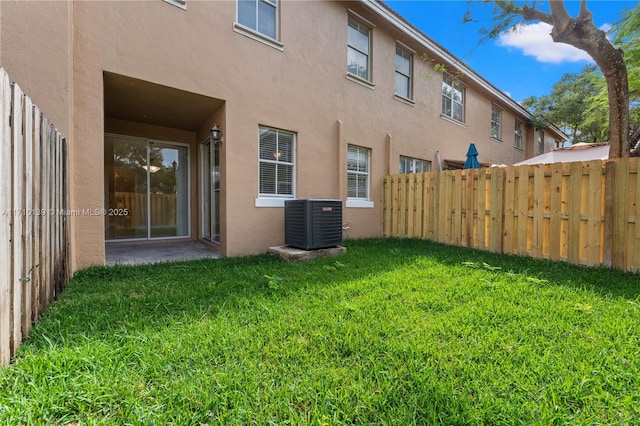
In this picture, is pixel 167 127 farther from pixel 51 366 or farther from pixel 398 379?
pixel 398 379

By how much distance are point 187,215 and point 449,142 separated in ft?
32.6

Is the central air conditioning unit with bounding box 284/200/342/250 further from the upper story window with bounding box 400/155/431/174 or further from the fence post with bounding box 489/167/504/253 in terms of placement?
the upper story window with bounding box 400/155/431/174

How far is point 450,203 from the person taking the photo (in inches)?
264

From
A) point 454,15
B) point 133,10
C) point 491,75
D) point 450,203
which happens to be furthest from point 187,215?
point 491,75

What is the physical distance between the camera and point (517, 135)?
51.7ft

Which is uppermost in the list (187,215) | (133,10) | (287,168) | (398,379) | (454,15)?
(454,15)

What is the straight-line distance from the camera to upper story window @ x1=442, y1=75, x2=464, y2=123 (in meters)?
11.0

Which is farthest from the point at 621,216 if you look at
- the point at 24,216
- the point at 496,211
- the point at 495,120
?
the point at 495,120

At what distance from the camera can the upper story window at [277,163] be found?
20.1 feet

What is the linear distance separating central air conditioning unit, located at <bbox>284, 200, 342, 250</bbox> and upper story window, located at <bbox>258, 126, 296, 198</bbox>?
0.65 metres

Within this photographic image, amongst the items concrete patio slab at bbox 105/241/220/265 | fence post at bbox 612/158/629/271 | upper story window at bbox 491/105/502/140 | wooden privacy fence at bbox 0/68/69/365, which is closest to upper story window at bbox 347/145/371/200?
concrete patio slab at bbox 105/241/220/265

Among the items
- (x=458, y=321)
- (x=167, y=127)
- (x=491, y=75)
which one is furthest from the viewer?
(x=491, y=75)

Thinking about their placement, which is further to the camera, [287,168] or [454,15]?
[454,15]

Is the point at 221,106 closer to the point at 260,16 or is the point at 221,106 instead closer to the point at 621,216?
the point at 260,16
